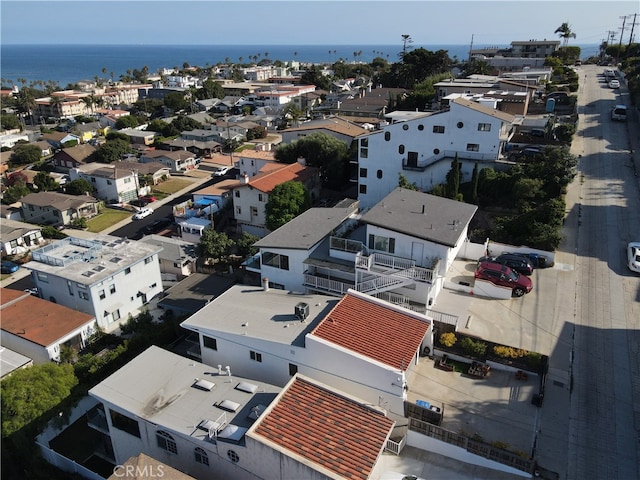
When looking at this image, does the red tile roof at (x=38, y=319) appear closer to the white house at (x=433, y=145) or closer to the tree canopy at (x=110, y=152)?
the white house at (x=433, y=145)

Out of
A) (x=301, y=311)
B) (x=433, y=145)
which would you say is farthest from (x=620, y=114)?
(x=301, y=311)

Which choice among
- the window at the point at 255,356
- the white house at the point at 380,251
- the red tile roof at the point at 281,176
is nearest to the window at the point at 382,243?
the white house at the point at 380,251

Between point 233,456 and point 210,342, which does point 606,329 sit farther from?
point 210,342

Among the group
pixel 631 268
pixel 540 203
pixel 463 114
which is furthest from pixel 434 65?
pixel 631 268

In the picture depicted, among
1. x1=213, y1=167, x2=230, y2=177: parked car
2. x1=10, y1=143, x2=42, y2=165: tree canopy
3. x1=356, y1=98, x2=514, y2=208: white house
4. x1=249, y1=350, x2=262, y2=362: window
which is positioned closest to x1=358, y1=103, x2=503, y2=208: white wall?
x1=356, y1=98, x2=514, y2=208: white house

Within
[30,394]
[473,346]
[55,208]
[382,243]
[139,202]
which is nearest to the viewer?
[30,394]

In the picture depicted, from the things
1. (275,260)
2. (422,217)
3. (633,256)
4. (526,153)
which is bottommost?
(633,256)

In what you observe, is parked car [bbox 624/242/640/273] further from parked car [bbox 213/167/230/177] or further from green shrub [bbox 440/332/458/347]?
parked car [bbox 213/167/230/177]
